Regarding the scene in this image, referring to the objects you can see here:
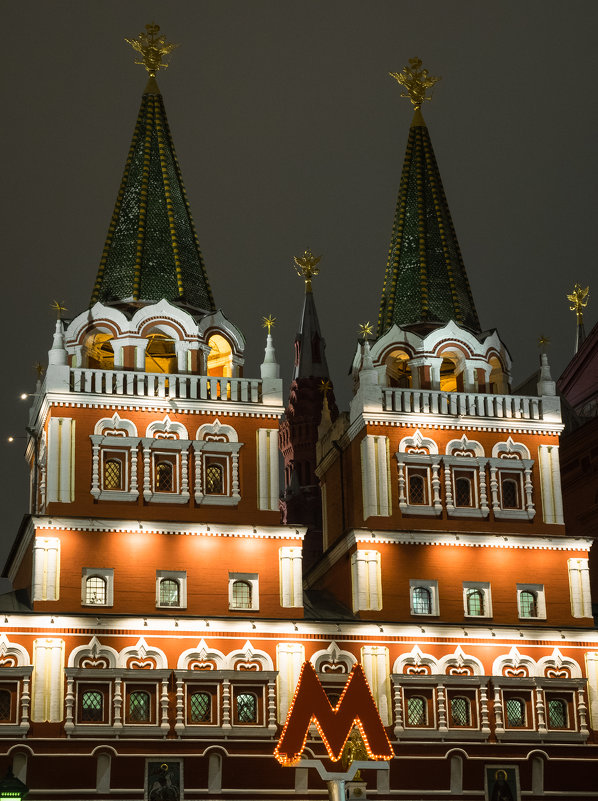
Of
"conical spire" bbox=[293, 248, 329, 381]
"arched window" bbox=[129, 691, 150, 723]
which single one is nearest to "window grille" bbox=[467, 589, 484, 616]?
"arched window" bbox=[129, 691, 150, 723]

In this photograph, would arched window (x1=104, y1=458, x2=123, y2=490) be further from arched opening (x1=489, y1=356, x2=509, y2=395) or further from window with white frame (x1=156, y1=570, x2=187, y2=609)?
arched opening (x1=489, y1=356, x2=509, y2=395)

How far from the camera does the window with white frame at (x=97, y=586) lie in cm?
4088

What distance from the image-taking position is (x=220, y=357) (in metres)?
45.8

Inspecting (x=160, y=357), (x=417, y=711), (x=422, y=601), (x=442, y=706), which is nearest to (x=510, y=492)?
(x=422, y=601)

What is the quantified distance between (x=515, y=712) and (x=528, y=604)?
3.11m

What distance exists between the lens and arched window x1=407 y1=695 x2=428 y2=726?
137 feet

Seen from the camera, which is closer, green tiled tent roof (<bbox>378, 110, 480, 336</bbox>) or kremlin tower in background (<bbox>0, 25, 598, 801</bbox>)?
kremlin tower in background (<bbox>0, 25, 598, 801</bbox>)

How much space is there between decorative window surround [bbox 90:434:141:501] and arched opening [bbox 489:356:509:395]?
1112 cm

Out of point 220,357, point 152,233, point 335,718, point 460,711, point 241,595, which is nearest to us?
point 335,718

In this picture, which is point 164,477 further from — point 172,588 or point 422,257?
point 422,257

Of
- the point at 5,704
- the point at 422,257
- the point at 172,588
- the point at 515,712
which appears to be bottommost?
the point at 515,712

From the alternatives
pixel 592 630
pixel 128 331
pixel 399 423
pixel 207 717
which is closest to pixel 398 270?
pixel 399 423

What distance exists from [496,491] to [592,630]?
4645 mm

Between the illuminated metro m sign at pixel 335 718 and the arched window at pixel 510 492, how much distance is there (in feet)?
26.9
